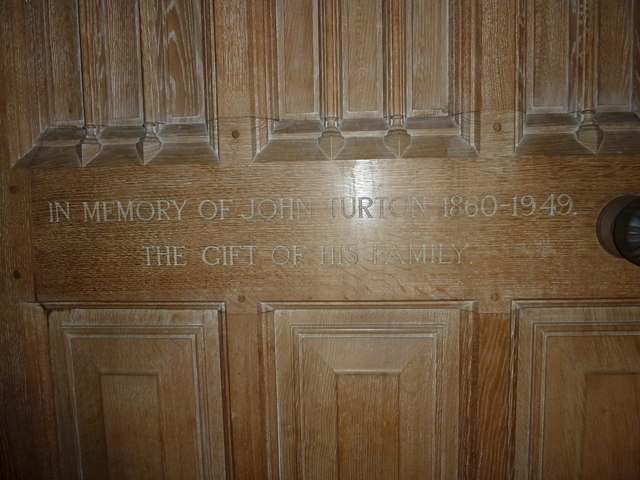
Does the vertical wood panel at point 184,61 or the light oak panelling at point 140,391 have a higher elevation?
the vertical wood panel at point 184,61

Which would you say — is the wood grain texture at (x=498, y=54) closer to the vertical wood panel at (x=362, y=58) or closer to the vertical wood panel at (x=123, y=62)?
the vertical wood panel at (x=362, y=58)

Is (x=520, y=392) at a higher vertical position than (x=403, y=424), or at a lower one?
higher

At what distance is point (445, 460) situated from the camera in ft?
4.16

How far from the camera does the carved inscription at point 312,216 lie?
46.2 inches

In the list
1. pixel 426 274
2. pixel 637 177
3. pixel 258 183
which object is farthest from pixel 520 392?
pixel 258 183

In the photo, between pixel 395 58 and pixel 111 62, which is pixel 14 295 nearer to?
pixel 111 62

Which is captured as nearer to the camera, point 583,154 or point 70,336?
point 583,154

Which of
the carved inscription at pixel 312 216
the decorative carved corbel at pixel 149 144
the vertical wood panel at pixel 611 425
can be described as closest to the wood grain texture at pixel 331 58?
the carved inscription at pixel 312 216

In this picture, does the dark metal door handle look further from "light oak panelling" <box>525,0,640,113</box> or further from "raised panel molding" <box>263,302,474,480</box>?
"raised panel molding" <box>263,302,474,480</box>

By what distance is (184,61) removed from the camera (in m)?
1.23

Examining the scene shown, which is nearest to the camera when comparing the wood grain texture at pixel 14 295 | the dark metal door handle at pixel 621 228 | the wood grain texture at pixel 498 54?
the dark metal door handle at pixel 621 228

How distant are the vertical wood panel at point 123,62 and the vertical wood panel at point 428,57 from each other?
31.8 inches

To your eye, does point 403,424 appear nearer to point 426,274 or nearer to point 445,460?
point 445,460

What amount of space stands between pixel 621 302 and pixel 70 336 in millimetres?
1647
